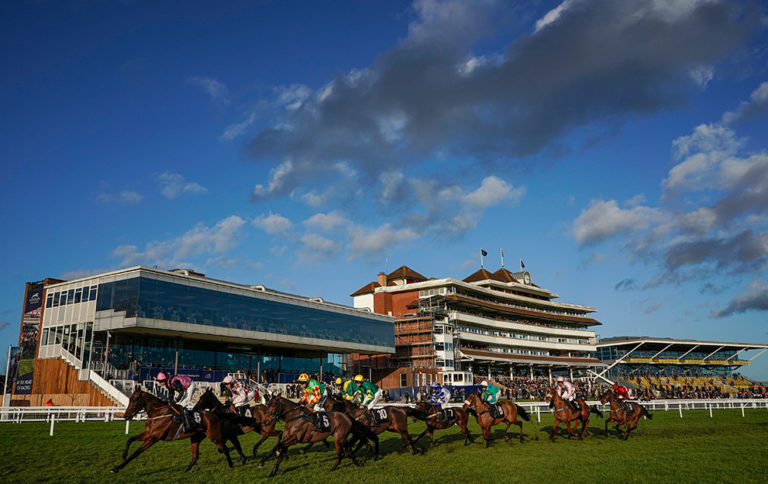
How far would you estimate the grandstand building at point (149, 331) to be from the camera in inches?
1442

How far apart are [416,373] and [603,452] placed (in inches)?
1924

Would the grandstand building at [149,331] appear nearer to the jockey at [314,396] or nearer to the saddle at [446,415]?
the jockey at [314,396]

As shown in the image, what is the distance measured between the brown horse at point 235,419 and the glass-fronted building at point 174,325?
2410 cm

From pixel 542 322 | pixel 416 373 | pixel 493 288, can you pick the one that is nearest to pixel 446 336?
pixel 416 373

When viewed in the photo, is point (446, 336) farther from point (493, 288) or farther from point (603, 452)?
point (603, 452)

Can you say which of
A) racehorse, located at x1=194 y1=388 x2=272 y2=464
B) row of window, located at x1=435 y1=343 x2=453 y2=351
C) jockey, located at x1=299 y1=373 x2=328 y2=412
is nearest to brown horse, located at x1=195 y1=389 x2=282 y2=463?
racehorse, located at x1=194 y1=388 x2=272 y2=464

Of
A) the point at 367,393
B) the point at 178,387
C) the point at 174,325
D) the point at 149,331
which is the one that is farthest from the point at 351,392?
the point at 149,331

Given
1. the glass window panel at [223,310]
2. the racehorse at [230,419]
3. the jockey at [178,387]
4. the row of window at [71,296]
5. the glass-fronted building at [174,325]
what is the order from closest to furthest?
the racehorse at [230,419] < the jockey at [178,387] < the glass window panel at [223,310] < the glass-fronted building at [174,325] < the row of window at [71,296]

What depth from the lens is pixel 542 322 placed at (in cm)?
9000

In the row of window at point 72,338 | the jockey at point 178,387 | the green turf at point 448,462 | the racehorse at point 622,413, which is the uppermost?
the row of window at point 72,338

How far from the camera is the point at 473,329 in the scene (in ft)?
246

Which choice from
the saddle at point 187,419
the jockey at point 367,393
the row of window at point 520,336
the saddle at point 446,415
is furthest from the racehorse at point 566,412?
the row of window at point 520,336

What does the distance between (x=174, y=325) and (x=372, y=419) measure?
2735cm

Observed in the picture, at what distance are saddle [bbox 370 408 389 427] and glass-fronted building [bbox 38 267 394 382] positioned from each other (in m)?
25.6
